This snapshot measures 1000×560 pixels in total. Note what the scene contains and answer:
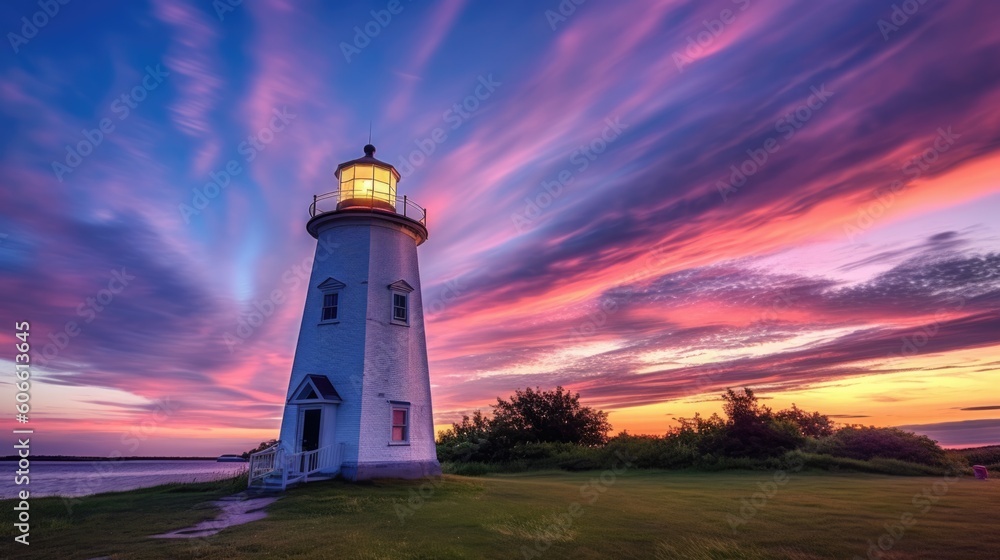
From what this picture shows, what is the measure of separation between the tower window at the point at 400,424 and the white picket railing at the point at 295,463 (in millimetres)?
1957

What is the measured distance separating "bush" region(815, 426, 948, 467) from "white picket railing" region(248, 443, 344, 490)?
21843mm

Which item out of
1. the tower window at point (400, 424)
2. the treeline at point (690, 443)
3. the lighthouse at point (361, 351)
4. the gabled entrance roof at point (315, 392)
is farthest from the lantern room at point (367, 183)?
the treeline at point (690, 443)

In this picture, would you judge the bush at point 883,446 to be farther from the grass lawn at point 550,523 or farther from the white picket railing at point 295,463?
the white picket railing at point 295,463

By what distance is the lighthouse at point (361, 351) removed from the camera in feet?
59.8

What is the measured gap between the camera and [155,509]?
14016 mm

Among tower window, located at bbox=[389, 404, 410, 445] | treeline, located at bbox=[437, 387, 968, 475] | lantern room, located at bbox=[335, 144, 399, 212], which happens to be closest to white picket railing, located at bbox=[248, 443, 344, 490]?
tower window, located at bbox=[389, 404, 410, 445]

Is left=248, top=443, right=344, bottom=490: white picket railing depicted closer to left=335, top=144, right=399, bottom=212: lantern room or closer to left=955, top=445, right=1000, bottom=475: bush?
left=335, top=144, right=399, bottom=212: lantern room

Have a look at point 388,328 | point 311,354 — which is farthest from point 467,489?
point 311,354

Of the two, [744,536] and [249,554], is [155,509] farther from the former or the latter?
[744,536]

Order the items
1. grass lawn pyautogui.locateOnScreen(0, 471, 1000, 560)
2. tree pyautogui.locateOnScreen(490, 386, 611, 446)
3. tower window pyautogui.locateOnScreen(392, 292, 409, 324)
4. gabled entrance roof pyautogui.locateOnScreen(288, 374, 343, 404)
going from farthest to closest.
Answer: tree pyautogui.locateOnScreen(490, 386, 611, 446) → tower window pyautogui.locateOnScreen(392, 292, 409, 324) → gabled entrance roof pyautogui.locateOnScreen(288, 374, 343, 404) → grass lawn pyautogui.locateOnScreen(0, 471, 1000, 560)

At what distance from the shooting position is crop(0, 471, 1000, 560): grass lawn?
846 cm

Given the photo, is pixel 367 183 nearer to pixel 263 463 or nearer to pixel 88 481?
pixel 263 463

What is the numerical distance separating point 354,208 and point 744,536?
1667cm

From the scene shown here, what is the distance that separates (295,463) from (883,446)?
2465 cm
